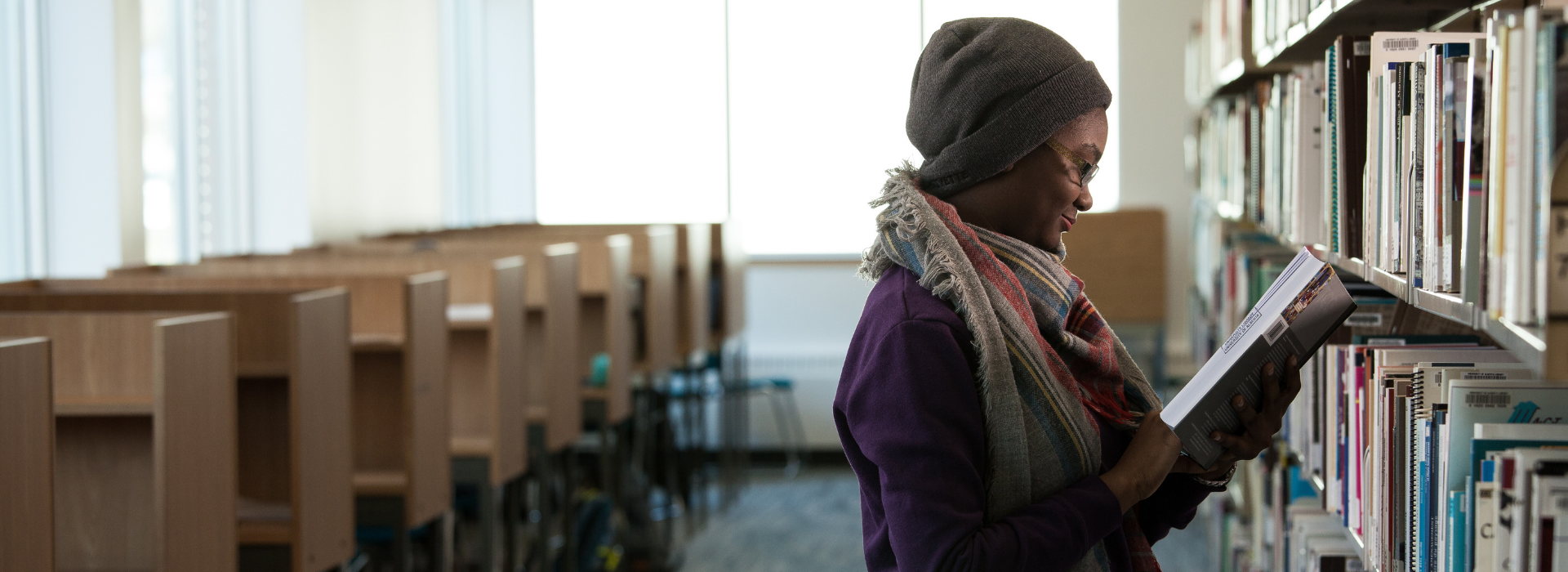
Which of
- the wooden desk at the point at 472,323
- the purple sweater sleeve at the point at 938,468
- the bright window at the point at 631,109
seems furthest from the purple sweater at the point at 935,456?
the bright window at the point at 631,109

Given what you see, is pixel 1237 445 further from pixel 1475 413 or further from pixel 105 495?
pixel 105 495

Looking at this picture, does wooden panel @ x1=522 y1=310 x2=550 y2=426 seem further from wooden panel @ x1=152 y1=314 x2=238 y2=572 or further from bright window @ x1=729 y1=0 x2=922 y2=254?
bright window @ x1=729 y1=0 x2=922 y2=254

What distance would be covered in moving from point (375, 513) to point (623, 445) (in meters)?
1.76

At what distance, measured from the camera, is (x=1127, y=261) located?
5777 millimetres

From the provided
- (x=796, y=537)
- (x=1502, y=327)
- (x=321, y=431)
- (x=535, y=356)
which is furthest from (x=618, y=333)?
(x=1502, y=327)

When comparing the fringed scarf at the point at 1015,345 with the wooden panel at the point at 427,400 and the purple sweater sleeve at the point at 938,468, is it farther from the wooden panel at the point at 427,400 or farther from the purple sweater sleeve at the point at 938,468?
the wooden panel at the point at 427,400

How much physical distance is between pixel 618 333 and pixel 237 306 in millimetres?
1657

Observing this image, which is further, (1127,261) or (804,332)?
(804,332)

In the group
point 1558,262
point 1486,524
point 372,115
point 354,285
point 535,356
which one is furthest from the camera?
point 372,115

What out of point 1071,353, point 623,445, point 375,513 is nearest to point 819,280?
point 623,445

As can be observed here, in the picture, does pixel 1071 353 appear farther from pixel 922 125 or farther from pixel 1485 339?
pixel 1485 339

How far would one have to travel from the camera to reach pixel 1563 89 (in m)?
0.77

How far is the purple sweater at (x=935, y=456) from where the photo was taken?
1.01 metres

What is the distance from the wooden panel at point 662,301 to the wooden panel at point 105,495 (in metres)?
2.13
